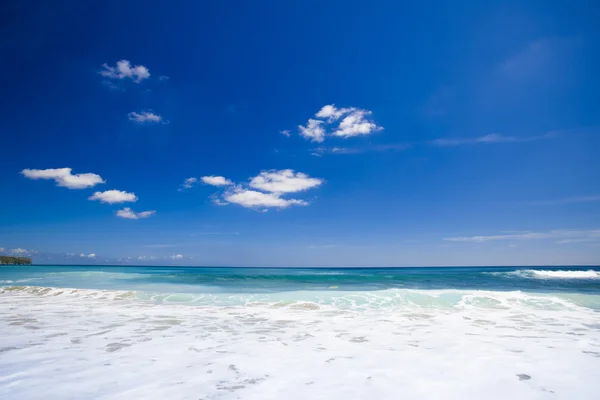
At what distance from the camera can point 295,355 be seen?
5.35m

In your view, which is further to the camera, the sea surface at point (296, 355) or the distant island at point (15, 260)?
the distant island at point (15, 260)

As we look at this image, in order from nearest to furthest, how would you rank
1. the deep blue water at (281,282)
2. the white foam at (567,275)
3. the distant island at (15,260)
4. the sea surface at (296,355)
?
the sea surface at (296,355), the deep blue water at (281,282), the white foam at (567,275), the distant island at (15,260)

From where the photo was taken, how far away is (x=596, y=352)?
559cm

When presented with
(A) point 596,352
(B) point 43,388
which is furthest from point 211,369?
(A) point 596,352

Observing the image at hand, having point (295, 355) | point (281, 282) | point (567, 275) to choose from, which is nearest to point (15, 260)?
point (281, 282)

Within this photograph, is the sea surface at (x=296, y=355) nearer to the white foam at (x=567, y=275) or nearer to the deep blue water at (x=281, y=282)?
the deep blue water at (x=281, y=282)

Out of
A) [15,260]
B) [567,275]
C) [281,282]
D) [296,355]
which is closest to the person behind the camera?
[296,355]

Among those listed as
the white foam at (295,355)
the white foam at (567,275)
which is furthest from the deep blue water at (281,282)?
the white foam at (295,355)

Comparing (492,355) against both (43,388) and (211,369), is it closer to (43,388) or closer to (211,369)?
(211,369)

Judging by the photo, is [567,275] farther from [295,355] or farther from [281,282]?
[295,355]

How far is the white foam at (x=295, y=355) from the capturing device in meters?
3.86

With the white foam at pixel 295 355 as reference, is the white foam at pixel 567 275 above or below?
below

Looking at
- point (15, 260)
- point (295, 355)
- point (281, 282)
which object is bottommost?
point (15, 260)

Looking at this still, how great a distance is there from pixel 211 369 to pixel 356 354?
2.40 meters
